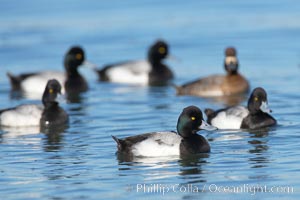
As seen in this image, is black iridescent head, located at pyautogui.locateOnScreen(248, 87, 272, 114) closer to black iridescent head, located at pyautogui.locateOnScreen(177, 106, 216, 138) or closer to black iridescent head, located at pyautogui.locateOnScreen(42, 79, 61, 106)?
black iridescent head, located at pyautogui.locateOnScreen(177, 106, 216, 138)

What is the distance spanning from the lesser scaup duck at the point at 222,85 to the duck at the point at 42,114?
3.50 meters

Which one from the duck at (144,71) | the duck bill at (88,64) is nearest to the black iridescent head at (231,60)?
the duck at (144,71)

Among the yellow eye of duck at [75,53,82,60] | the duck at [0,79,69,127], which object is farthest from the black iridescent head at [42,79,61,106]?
the yellow eye of duck at [75,53,82,60]

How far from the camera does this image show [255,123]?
14812mm

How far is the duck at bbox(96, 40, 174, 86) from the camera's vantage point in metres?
21.1

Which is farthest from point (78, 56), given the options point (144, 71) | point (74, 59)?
point (144, 71)

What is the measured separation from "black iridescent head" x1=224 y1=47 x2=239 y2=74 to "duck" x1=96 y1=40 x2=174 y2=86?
2.30 metres

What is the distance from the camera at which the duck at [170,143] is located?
41.4 ft

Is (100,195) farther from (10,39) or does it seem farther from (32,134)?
(10,39)

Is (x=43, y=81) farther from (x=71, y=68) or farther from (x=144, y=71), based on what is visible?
(x=144, y=71)

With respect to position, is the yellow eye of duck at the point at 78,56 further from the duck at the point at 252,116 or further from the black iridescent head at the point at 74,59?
the duck at the point at 252,116

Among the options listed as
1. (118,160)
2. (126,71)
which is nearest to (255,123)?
(118,160)

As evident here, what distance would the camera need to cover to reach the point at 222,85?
19.0 meters

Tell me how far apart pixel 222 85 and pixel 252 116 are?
13.2 ft
